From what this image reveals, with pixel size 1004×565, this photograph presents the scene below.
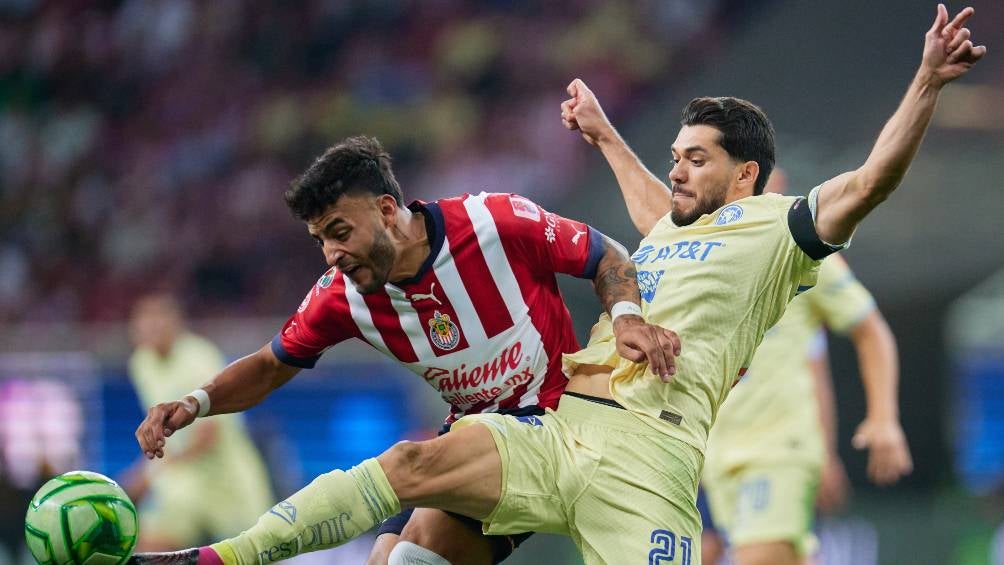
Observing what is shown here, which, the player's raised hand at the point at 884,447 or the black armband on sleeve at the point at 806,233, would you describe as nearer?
the black armband on sleeve at the point at 806,233

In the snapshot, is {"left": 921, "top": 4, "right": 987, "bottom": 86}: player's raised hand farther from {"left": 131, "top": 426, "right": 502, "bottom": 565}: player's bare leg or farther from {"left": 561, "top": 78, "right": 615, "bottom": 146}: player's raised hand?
{"left": 131, "top": 426, "right": 502, "bottom": 565}: player's bare leg

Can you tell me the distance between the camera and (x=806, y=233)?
4379 mm

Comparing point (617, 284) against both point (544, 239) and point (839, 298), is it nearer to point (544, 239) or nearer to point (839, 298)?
point (544, 239)

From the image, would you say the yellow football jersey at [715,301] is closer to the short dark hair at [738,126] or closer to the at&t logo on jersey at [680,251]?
the at&t logo on jersey at [680,251]

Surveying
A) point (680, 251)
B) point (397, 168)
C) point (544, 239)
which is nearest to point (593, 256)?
point (544, 239)

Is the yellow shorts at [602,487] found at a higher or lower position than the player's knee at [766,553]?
lower

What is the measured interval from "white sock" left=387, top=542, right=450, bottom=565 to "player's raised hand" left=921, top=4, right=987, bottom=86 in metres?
2.25

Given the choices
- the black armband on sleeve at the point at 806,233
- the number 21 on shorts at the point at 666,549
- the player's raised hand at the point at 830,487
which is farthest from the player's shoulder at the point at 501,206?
the player's raised hand at the point at 830,487

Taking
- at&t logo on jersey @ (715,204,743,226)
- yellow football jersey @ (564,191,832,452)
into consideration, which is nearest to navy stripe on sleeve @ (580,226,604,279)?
yellow football jersey @ (564,191,832,452)

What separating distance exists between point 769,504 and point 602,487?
94.9 inches

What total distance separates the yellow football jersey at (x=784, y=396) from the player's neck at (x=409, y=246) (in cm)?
255

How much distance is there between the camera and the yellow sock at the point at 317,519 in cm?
402

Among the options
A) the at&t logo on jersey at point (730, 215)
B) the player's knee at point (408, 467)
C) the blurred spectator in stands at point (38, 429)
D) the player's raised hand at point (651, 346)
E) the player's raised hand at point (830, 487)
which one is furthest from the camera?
the blurred spectator in stands at point (38, 429)

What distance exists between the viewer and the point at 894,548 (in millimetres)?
8953
